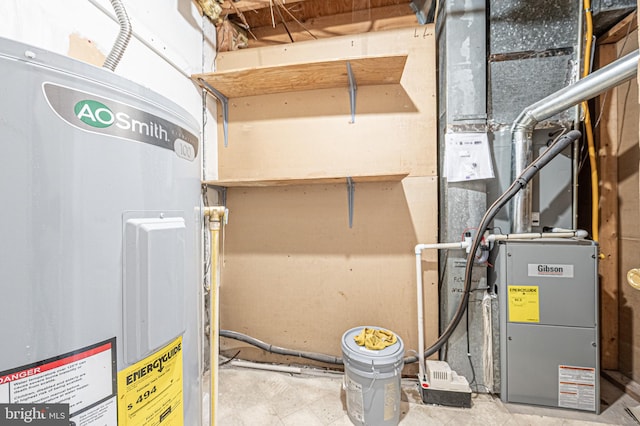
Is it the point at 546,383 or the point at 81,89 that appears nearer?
the point at 81,89

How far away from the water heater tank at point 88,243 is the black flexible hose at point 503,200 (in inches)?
57.6

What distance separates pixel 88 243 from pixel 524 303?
184 centimetres

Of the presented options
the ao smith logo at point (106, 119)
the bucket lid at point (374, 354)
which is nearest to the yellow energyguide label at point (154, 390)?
the ao smith logo at point (106, 119)

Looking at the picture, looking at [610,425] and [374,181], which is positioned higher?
[374,181]

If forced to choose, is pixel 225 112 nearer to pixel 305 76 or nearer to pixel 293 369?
pixel 305 76

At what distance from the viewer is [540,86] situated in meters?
1.51

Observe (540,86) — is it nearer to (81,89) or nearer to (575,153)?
(575,153)

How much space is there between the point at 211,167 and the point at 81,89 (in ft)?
4.98

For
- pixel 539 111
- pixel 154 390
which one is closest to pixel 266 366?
pixel 154 390

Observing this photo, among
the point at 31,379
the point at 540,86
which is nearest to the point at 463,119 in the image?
the point at 540,86

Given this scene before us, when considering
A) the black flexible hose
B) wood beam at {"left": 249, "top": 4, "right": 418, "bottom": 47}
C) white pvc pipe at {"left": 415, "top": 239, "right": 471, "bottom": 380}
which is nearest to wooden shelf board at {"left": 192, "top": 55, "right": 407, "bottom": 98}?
wood beam at {"left": 249, "top": 4, "right": 418, "bottom": 47}

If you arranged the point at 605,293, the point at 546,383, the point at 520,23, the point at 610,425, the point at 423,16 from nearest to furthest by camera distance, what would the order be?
the point at 610,425 < the point at 546,383 < the point at 520,23 < the point at 605,293 < the point at 423,16

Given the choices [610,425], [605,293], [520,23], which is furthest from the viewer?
[605,293]

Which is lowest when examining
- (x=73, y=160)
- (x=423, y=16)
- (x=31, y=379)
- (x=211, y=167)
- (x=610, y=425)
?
(x=610, y=425)
